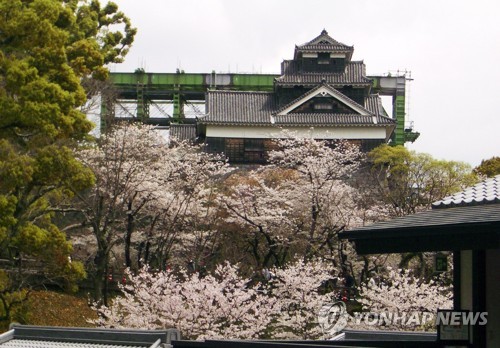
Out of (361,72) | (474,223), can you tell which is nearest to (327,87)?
(361,72)

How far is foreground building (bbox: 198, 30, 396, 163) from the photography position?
121 ft

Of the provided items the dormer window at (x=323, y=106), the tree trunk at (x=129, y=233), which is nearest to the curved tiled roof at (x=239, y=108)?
the dormer window at (x=323, y=106)

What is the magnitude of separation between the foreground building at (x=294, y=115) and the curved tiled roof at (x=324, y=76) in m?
A: 0.05

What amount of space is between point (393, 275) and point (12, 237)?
907 cm

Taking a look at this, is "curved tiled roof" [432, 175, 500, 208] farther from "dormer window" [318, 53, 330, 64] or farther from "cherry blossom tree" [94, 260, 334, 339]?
"dormer window" [318, 53, 330, 64]

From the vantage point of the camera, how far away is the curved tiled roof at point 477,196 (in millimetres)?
6902

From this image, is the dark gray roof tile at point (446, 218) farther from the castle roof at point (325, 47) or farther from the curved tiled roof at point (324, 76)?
the castle roof at point (325, 47)

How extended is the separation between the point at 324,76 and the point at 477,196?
3423 cm

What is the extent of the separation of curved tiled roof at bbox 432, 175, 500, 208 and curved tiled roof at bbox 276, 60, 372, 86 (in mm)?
32032

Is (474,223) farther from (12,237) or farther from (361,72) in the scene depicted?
(361,72)

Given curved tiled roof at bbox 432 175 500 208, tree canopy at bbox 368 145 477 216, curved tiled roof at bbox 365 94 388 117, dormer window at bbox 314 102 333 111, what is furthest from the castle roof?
curved tiled roof at bbox 432 175 500 208

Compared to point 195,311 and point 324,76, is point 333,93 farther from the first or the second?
point 195,311

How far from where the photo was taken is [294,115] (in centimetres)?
3762

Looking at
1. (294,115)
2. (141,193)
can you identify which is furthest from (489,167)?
(141,193)
